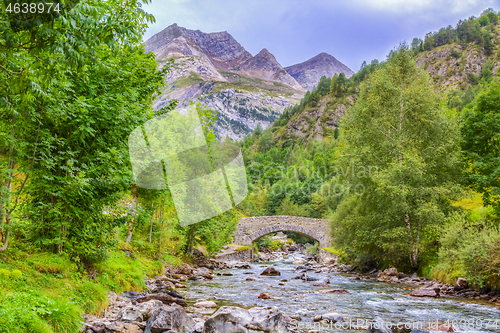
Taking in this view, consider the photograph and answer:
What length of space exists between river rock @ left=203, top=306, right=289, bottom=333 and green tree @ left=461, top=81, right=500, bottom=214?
15871mm

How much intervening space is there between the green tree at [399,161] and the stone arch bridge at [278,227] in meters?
16.7

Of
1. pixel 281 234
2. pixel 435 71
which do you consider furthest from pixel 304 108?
pixel 281 234

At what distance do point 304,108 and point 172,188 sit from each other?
497 feet

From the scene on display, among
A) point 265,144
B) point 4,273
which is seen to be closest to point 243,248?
point 4,273

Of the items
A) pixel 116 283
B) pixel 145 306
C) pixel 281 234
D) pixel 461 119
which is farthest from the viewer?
pixel 281 234

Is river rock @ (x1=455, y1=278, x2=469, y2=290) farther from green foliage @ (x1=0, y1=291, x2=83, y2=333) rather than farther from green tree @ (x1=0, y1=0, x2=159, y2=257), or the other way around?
green foliage @ (x1=0, y1=291, x2=83, y2=333)

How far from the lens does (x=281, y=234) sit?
75.6 metres

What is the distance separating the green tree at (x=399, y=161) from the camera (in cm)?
1764

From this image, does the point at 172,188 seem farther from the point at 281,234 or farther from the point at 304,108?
the point at 304,108

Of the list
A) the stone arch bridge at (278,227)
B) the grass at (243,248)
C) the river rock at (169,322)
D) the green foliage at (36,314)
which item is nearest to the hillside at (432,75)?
the stone arch bridge at (278,227)

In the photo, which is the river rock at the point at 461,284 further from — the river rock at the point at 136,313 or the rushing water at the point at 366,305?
the river rock at the point at 136,313

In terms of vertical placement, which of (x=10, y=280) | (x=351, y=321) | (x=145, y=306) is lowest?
(x=351, y=321)

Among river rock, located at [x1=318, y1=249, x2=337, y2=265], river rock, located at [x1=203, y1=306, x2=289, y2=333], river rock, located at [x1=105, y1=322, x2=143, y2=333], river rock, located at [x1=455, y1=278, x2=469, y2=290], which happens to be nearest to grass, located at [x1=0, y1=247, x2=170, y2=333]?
river rock, located at [x1=105, y1=322, x2=143, y2=333]

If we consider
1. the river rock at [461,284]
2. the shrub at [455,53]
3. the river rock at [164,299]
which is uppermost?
the shrub at [455,53]
